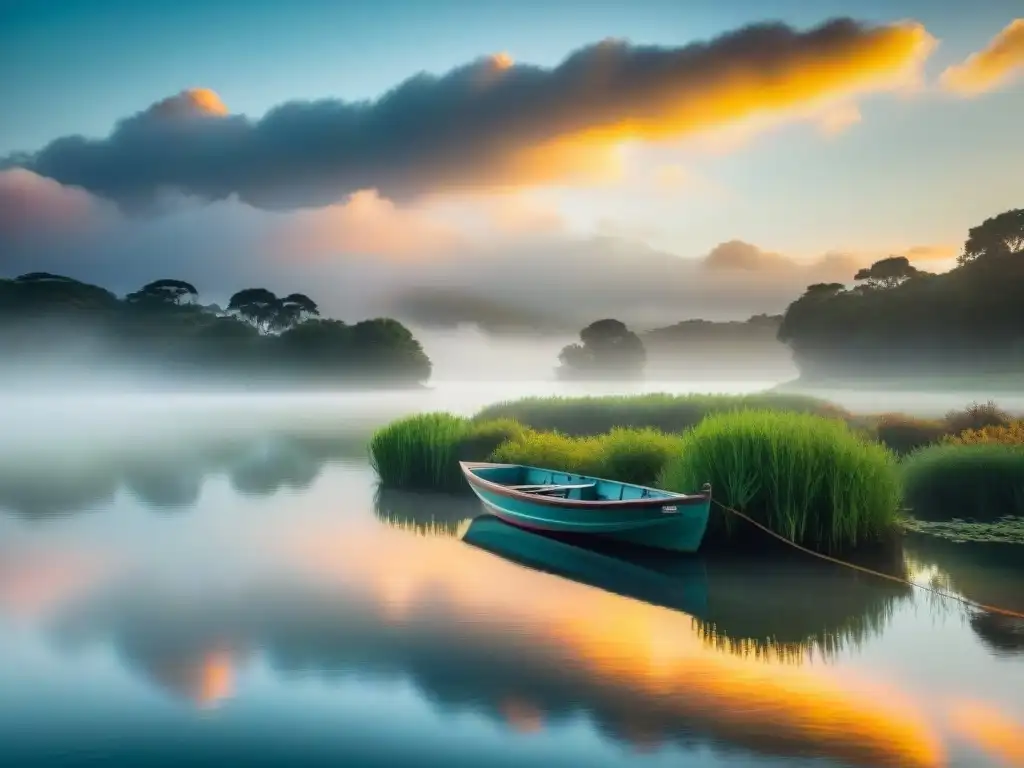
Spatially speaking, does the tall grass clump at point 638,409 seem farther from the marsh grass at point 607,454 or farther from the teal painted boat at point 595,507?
the teal painted boat at point 595,507

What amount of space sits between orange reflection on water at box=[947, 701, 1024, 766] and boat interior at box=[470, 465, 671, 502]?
7179 mm

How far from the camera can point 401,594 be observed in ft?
48.7

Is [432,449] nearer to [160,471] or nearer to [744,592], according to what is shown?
[744,592]

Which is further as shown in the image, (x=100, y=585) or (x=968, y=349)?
(x=968, y=349)

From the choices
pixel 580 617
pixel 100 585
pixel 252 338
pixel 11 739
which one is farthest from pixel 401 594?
pixel 252 338

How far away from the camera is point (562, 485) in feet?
67.6

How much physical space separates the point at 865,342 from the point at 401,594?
6378 centimetres

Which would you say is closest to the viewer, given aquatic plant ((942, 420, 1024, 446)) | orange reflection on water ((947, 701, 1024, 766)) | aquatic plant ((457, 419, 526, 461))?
orange reflection on water ((947, 701, 1024, 766))

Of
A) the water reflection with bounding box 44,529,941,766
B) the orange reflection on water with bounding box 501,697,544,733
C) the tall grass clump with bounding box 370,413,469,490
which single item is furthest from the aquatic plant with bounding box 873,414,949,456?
the orange reflection on water with bounding box 501,697,544,733

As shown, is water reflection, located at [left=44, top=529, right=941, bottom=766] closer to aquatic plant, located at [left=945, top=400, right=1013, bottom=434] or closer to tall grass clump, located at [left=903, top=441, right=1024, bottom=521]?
tall grass clump, located at [left=903, top=441, right=1024, bottom=521]

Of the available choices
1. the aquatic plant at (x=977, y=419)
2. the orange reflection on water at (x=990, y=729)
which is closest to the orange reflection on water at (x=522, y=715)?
the orange reflection on water at (x=990, y=729)

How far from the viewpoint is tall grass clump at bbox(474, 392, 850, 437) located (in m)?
31.2

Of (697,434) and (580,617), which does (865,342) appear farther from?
(580,617)

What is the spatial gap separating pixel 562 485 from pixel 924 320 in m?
56.8
